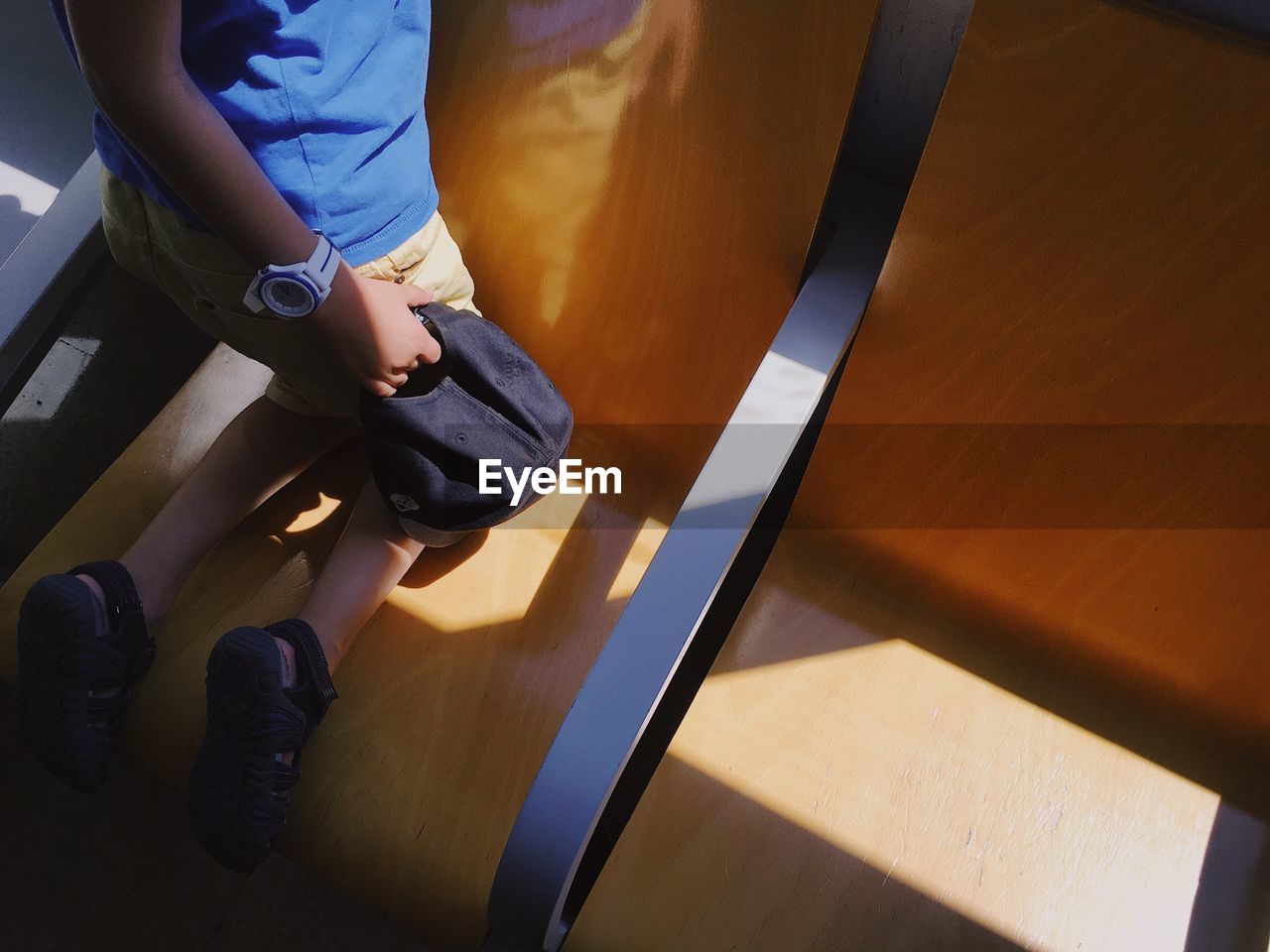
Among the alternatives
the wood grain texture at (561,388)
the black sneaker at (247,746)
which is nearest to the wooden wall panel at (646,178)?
the wood grain texture at (561,388)

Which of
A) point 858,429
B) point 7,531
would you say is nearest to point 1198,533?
point 858,429

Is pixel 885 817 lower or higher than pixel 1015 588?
lower

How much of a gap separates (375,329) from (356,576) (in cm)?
22

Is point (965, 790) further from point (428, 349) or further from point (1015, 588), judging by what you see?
point (428, 349)

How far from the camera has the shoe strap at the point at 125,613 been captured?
0.80 m

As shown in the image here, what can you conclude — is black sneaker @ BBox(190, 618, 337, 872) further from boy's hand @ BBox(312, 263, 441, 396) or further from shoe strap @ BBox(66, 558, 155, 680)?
boy's hand @ BBox(312, 263, 441, 396)

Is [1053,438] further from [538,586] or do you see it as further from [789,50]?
[538,586]

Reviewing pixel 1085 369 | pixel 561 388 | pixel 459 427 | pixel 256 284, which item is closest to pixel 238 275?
pixel 256 284

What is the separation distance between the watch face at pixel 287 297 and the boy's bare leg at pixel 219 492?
24cm

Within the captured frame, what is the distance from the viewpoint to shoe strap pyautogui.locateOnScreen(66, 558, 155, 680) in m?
0.80

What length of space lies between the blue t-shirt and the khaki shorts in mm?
15

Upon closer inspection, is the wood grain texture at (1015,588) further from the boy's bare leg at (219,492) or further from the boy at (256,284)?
the boy's bare leg at (219,492)

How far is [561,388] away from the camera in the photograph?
3.05 ft

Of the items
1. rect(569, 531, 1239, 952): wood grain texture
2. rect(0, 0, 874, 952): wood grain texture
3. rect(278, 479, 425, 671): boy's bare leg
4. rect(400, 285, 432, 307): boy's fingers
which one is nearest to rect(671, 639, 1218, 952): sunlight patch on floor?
rect(569, 531, 1239, 952): wood grain texture
